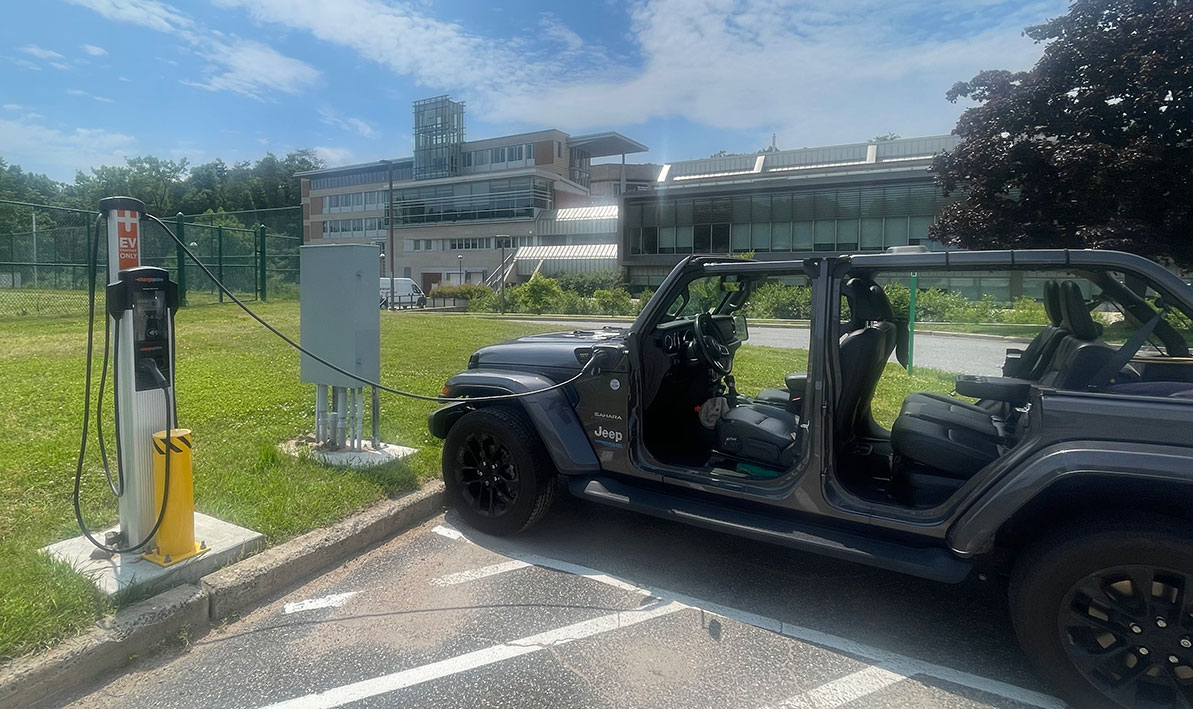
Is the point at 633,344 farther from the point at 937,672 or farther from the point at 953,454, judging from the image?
the point at 937,672

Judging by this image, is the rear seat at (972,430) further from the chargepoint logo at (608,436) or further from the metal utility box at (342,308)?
the metal utility box at (342,308)

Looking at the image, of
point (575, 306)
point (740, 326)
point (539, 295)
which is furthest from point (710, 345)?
point (539, 295)

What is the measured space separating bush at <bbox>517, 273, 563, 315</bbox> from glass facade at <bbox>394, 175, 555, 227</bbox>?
2057cm

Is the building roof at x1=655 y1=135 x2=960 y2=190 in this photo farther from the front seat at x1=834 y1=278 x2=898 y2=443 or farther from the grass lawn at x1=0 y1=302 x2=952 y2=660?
the front seat at x1=834 y1=278 x2=898 y2=443

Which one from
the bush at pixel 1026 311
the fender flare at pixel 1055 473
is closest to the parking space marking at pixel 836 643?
the fender flare at pixel 1055 473

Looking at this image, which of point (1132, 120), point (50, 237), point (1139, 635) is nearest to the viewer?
point (1139, 635)

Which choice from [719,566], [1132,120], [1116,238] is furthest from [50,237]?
[1132,120]

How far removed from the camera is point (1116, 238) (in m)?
15.2

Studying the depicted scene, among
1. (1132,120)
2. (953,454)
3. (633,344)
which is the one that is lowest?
(953,454)

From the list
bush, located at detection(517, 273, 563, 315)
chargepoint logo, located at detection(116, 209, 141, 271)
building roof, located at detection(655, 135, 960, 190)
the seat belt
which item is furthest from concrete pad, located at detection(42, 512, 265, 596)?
building roof, located at detection(655, 135, 960, 190)

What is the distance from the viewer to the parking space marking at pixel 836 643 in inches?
108

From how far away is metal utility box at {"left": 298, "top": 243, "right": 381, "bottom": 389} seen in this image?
197 inches

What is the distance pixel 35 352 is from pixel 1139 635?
12.3m

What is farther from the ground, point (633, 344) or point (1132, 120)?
point (1132, 120)
